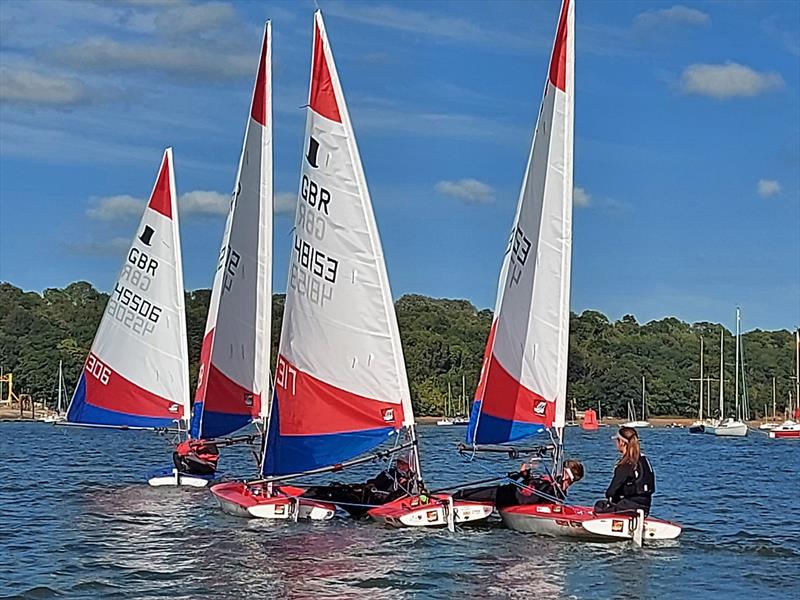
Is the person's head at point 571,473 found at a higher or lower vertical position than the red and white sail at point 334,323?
lower

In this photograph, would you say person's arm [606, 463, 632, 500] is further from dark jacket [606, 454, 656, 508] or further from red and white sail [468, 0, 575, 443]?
red and white sail [468, 0, 575, 443]

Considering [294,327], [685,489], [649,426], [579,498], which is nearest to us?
[294,327]

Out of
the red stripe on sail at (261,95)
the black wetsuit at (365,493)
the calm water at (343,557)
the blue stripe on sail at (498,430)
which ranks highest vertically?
the red stripe on sail at (261,95)

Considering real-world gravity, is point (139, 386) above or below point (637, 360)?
below

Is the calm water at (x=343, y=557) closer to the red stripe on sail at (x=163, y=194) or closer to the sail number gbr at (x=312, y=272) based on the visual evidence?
the sail number gbr at (x=312, y=272)

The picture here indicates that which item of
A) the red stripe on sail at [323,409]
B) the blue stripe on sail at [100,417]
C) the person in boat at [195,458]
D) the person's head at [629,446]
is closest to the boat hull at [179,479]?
the person in boat at [195,458]

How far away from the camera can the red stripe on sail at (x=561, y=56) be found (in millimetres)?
20609

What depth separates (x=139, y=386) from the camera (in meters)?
30.7

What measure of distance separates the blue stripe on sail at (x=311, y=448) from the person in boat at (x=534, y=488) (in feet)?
5.17

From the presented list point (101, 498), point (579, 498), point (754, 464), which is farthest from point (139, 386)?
point (754, 464)

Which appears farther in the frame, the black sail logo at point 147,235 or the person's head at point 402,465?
the black sail logo at point 147,235

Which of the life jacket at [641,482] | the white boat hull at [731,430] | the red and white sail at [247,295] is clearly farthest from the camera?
the white boat hull at [731,430]

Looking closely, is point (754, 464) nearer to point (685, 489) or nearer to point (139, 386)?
point (685, 489)

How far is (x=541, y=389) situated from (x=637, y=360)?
9414cm
